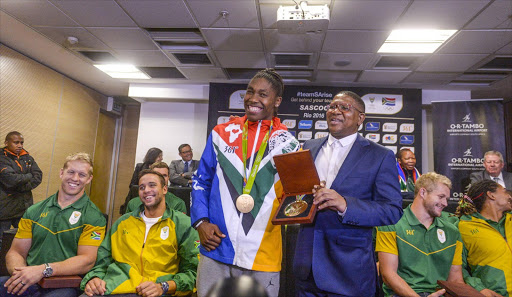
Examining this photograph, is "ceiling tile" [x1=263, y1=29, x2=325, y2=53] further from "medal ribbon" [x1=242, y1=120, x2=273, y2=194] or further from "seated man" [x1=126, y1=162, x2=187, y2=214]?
"medal ribbon" [x1=242, y1=120, x2=273, y2=194]

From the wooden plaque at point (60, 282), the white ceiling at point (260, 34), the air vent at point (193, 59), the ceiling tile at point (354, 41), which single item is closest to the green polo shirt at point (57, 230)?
the wooden plaque at point (60, 282)

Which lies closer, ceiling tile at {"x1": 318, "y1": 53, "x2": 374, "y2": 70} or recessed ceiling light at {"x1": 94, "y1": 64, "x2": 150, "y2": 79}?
ceiling tile at {"x1": 318, "y1": 53, "x2": 374, "y2": 70}

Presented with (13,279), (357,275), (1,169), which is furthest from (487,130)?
(1,169)

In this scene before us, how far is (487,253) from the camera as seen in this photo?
2299mm

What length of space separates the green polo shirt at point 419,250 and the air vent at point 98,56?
5129mm

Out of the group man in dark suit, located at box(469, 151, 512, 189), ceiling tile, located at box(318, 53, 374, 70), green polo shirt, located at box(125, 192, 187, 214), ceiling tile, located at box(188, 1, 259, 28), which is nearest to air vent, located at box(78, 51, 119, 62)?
ceiling tile, located at box(188, 1, 259, 28)

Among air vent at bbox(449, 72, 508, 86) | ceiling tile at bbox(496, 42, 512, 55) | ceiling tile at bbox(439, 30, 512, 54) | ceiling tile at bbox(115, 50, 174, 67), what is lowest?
ceiling tile at bbox(115, 50, 174, 67)

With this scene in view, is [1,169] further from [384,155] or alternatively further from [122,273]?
[384,155]

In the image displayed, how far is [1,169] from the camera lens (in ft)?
13.5

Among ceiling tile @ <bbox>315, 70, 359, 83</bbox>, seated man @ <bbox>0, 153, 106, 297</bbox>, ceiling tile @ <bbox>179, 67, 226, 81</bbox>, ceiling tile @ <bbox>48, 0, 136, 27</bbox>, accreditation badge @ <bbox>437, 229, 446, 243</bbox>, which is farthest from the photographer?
ceiling tile @ <bbox>179, 67, 226, 81</bbox>

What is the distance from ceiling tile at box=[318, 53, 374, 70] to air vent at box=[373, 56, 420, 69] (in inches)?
9.3

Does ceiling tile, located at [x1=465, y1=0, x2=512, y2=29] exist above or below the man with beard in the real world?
above

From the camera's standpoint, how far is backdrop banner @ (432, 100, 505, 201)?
5.79 metres

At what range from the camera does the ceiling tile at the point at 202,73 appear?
591cm
